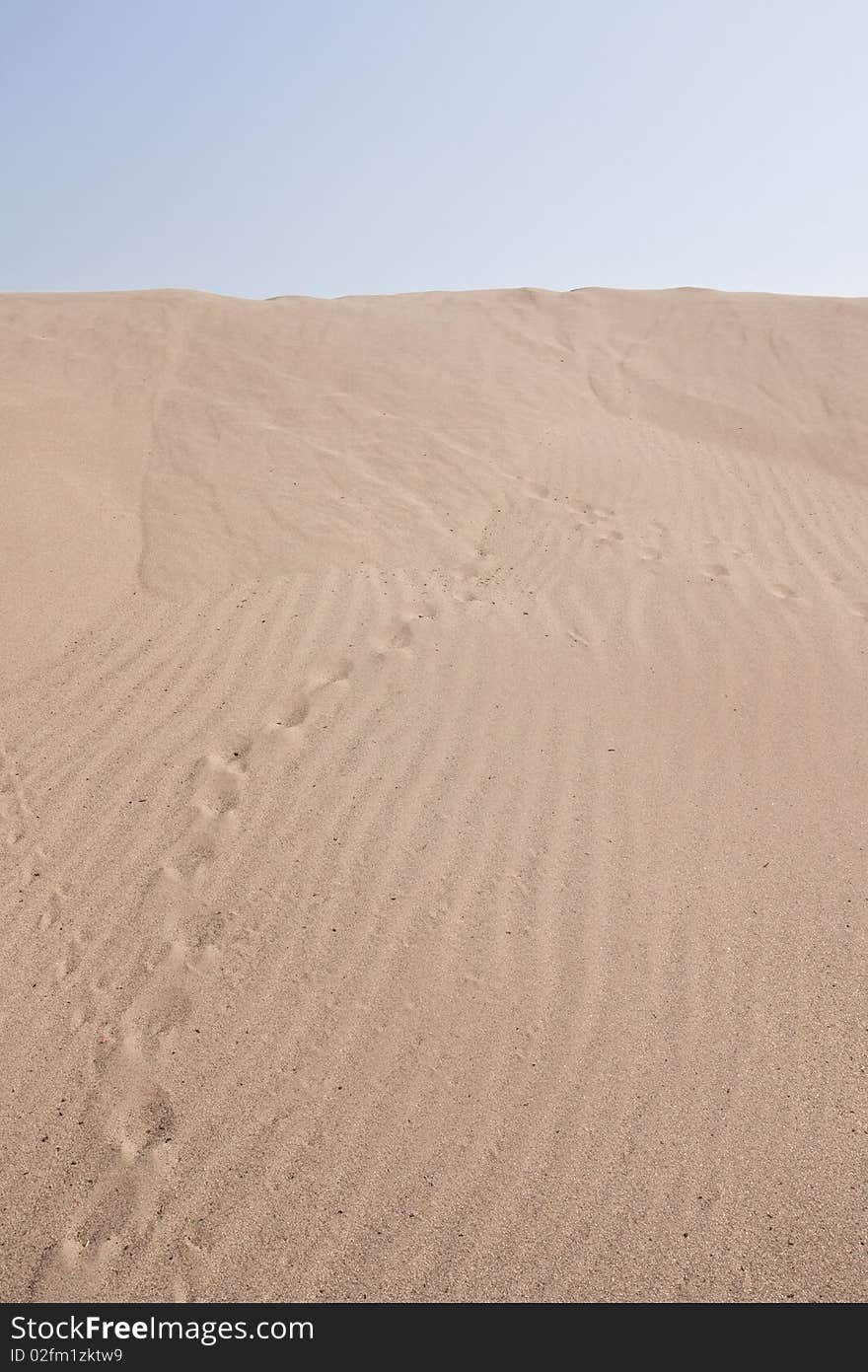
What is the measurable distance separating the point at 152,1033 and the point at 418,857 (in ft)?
4.07

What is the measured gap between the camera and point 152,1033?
330 centimetres

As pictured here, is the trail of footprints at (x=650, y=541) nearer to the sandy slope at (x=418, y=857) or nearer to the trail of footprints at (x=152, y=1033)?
the sandy slope at (x=418, y=857)

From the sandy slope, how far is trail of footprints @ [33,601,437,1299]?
0.01 meters

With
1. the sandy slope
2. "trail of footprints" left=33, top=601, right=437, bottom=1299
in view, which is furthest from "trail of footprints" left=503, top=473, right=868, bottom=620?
"trail of footprints" left=33, top=601, right=437, bottom=1299

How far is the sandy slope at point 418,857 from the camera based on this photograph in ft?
9.13

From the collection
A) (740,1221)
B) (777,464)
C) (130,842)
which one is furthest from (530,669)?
(777,464)

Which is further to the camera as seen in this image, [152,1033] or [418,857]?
[418,857]

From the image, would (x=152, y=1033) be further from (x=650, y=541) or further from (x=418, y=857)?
(x=650, y=541)

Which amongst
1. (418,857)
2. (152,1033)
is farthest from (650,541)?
(152,1033)

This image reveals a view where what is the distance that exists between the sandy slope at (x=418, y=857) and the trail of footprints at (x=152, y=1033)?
13 millimetres

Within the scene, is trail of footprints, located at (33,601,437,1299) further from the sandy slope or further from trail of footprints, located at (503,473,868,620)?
trail of footprints, located at (503,473,868,620)

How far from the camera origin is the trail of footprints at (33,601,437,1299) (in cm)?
269

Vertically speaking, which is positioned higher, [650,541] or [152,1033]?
[650,541]
